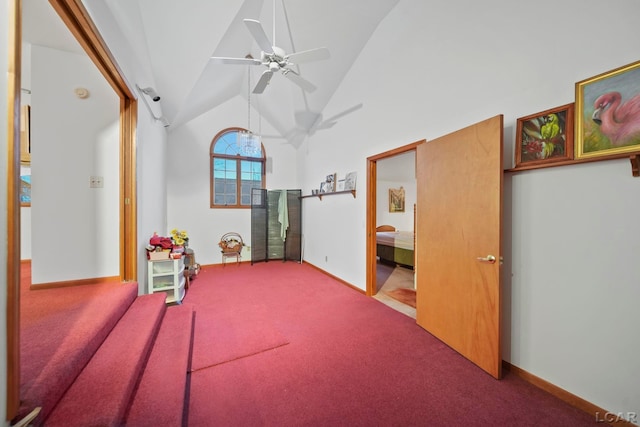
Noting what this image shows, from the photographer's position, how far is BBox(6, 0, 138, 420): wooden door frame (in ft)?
3.06

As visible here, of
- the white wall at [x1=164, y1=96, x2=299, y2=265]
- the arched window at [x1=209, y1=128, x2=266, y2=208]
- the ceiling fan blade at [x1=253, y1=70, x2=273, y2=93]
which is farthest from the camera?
the arched window at [x1=209, y1=128, x2=266, y2=208]

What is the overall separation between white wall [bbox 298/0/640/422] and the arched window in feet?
13.5

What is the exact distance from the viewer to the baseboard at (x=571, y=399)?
1.47 m

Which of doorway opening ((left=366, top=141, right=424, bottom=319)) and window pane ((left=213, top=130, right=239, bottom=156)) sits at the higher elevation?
window pane ((left=213, top=130, right=239, bottom=156))

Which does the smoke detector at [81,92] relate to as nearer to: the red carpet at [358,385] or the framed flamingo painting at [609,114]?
the red carpet at [358,385]

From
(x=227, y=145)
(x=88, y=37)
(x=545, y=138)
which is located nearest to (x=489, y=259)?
(x=545, y=138)

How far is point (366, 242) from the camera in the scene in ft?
12.0

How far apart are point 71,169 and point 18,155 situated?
67.1 inches

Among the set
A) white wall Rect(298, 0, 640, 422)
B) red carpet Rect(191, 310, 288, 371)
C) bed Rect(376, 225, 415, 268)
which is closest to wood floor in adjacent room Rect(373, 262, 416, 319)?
bed Rect(376, 225, 415, 268)

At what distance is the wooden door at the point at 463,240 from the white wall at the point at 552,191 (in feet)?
0.75

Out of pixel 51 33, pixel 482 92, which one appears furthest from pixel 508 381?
pixel 51 33

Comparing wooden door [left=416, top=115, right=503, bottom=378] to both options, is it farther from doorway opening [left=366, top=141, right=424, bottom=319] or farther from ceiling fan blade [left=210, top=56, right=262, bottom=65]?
ceiling fan blade [left=210, top=56, right=262, bottom=65]

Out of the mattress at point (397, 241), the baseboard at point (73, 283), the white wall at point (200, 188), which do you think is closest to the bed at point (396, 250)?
the mattress at point (397, 241)

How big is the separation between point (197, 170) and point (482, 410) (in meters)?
5.80
